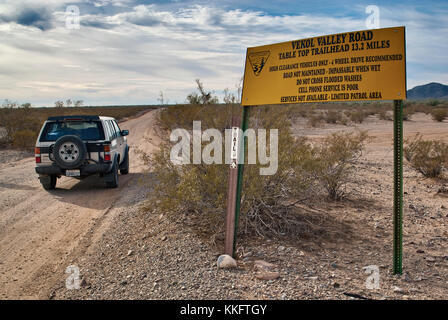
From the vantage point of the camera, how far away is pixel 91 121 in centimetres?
933

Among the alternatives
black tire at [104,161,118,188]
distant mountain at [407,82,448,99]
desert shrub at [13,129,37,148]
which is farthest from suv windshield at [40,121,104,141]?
distant mountain at [407,82,448,99]

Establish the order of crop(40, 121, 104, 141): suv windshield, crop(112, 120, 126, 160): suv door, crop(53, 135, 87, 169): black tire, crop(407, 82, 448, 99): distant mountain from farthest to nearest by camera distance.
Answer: crop(407, 82, 448, 99): distant mountain < crop(112, 120, 126, 160): suv door < crop(40, 121, 104, 141): suv windshield < crop(53, 135, 87, 169): black tire

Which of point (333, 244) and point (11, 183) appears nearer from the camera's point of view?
point (333, 244)

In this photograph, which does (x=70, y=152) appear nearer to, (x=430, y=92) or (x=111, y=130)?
(x=111, y=130)

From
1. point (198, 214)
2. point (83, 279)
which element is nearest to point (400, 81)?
point (198, 214)

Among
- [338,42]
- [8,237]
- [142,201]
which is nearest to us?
[338,42]

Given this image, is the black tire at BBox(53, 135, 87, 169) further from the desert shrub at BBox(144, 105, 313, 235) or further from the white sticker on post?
→ the white sticker on post

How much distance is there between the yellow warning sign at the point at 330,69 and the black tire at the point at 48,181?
630 cm

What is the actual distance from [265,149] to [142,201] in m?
3.26

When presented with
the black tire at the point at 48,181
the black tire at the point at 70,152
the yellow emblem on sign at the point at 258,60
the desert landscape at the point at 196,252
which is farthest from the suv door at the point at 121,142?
the yellow emblem on sign at the point at 258,60

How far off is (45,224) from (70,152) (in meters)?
2.41

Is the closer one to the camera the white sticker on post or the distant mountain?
the white sticker on post

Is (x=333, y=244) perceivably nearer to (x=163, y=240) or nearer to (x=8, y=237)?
(x=163, y=240)

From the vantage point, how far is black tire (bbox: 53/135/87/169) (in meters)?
8.59
